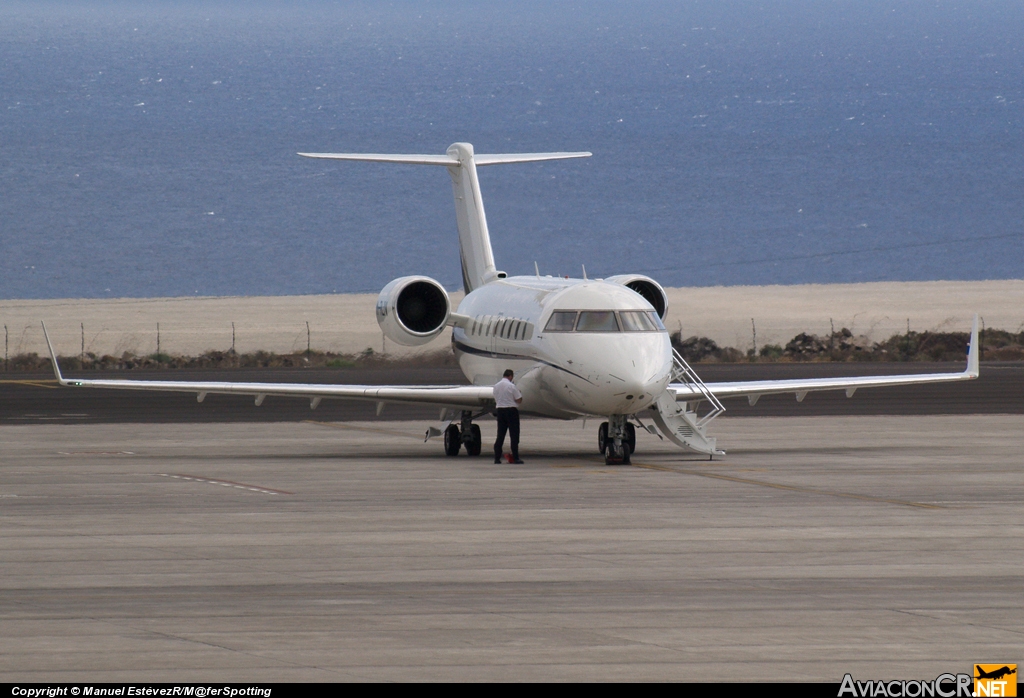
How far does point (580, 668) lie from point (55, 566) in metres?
6.15

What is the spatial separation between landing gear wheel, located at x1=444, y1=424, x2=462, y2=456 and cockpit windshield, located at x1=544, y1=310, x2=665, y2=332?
10.4ft

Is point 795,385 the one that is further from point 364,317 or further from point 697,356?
point 364,317

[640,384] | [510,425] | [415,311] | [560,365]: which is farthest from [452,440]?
[640,384]

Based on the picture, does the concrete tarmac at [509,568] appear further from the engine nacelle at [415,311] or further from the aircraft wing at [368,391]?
the engine nacelle at [415,311]

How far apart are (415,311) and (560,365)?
15.7 feet

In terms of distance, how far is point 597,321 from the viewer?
24.2 m

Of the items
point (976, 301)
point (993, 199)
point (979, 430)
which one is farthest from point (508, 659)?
point (993, 199)

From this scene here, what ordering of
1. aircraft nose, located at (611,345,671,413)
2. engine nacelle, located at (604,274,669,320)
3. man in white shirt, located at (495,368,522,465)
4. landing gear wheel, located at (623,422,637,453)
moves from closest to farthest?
aircraft nose, located at (611,345,671,413)
man in white shirt, located at (495,368,522,465)
landing gear wheel, located at (623,422,637,453)
engine nacelle, located at (604,274,669,320)

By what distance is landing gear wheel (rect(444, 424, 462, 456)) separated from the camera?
88.0ft

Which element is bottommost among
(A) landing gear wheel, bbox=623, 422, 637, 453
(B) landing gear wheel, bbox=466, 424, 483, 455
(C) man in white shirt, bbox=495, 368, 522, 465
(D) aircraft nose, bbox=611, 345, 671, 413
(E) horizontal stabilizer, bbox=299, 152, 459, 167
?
(B) landing gear wheel, bbox=466, 424, 483, 455

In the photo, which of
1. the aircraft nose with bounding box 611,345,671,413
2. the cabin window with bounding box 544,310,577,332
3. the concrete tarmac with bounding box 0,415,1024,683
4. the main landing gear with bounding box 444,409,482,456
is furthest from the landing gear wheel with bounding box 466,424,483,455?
the aircraft nose with bounding box 611,345,671,413

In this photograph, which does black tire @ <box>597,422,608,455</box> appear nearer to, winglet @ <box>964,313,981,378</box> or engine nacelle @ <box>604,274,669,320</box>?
engine nacelle @ <box>604,274,669,320</box>

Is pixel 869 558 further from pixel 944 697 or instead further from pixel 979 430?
pixel 979 430

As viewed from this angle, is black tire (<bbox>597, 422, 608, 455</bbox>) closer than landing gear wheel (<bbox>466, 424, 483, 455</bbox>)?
Yes
